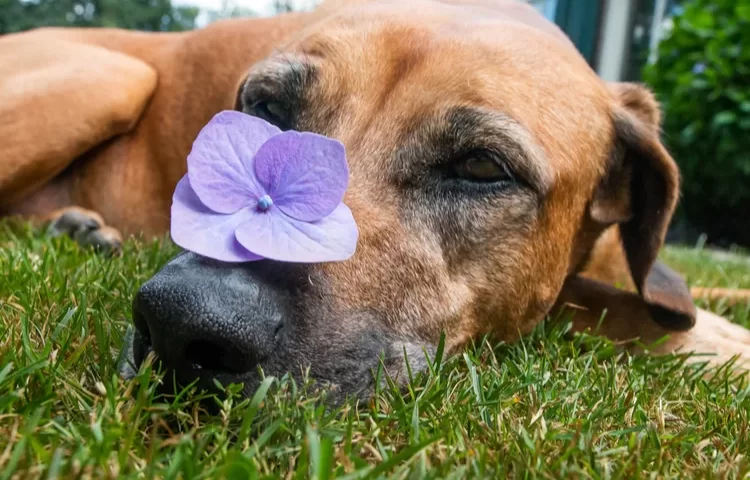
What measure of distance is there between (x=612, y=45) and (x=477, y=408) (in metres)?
9.02

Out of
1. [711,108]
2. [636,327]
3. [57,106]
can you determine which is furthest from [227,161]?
[711,108]

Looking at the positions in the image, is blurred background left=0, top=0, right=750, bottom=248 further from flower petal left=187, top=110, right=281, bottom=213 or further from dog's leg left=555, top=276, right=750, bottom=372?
flower petal left=187, top=110, right=281, bottom=213

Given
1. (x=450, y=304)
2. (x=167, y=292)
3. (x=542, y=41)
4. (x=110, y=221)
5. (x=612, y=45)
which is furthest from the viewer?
(x=612, y=45)

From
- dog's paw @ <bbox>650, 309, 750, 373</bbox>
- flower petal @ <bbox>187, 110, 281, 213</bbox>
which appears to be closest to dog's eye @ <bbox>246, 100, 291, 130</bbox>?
flower petal @ <bbox>187, 110, 281, 213</bbox>

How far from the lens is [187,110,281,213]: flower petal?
4.78ft

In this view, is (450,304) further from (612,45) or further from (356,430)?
(612,45)

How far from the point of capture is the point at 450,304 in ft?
6.15

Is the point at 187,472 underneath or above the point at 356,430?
above

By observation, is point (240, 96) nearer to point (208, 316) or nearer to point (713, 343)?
point (208, 316)

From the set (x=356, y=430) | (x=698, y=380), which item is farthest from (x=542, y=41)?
(x=356, y=430)

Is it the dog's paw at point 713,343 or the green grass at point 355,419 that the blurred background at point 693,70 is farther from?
the green grass at point 355,419

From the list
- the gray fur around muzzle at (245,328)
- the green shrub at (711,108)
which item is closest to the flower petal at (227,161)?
the gray fur around muzzle at (245,328)

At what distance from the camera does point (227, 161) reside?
1525 mm

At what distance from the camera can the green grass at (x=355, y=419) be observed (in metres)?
1.09
